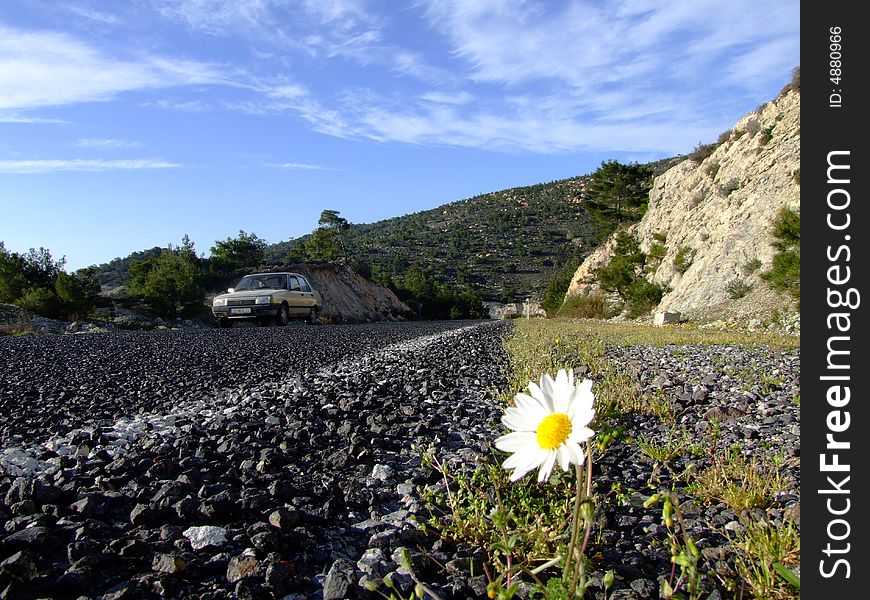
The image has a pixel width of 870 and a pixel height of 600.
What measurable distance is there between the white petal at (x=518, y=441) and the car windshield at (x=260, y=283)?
17.2 metres

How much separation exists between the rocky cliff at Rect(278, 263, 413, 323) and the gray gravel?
22.8 m

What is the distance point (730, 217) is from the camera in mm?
26359

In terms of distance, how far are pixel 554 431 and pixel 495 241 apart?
7805cm

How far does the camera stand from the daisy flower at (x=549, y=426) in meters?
1.22

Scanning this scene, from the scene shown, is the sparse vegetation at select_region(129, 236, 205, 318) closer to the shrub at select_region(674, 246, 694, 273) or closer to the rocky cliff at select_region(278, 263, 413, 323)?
the rocky cliff at select_region(278, 263, 413, 323)

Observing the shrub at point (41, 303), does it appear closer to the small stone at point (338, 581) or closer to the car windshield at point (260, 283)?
the car windshield at point (260, 283)

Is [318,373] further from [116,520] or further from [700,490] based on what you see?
[700,490]

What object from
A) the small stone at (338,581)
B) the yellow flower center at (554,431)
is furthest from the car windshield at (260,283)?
the yellow flower center at (554,431)

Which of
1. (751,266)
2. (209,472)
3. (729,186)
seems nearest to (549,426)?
(209,472)

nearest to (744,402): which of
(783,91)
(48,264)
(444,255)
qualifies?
(48,264)

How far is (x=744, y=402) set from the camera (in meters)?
4.19

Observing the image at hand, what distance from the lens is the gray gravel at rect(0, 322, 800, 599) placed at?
1.88 meters

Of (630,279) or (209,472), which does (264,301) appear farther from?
(630,279)
